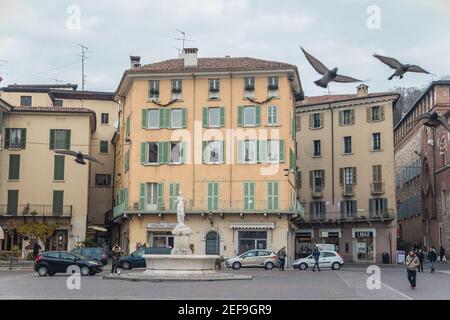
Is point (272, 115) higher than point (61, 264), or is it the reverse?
point (272, 115)

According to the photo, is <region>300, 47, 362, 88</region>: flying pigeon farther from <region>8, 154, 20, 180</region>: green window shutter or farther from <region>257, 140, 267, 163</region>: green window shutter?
<region>8, 154, 20, 180</region>: green window shutter

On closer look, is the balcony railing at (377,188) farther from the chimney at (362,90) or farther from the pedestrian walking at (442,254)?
the chimney at (362,90)

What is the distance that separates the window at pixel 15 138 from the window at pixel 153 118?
11276 millimetres

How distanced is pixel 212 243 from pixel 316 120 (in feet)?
65.3

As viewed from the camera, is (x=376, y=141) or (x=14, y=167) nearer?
(x=14, y=167)

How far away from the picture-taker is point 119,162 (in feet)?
206

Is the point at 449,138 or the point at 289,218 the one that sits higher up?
the point at 449,138

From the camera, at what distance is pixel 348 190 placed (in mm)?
63469

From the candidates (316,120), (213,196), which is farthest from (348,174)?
(213,196)

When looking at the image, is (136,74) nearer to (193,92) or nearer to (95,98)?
(193,92)

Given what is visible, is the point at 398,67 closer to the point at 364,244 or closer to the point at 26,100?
the point at 364,244
